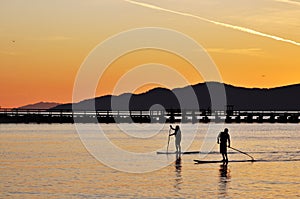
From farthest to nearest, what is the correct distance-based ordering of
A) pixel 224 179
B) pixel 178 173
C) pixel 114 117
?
pixel 114 117
pixel 178 173
pixel 224 179

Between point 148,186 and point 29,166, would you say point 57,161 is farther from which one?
point 148,186

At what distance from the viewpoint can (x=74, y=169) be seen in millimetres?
37375

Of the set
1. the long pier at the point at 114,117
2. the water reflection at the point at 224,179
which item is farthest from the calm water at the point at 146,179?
the long pier at the point at 114,117

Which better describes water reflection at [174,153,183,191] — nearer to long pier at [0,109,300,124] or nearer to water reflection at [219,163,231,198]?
water reflection at [219,163,231,198]

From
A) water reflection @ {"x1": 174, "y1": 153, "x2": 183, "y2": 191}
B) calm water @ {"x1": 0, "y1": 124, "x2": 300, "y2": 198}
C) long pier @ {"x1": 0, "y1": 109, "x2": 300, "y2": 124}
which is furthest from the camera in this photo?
long pier @ {"x1": 0, "y1": 109, "x2": 300, "y2": 124}

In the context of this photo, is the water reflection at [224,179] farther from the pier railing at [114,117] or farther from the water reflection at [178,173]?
the pier railing at [114,117]

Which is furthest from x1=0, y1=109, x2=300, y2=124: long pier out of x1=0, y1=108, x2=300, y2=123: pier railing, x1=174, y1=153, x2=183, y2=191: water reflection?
x1=174, y1=153, x2=183, y2=191: water reflection

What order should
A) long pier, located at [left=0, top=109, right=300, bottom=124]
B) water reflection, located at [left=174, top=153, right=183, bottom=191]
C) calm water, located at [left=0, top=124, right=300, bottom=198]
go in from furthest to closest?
long pier, located at [left=0, top=109, right=300, bottom=124] → water reflection, located at [left=174, top=153, right=183, bottom=191] → calm water, located at [left=0, top=124, right=300, bottom=198]

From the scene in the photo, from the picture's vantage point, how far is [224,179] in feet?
106

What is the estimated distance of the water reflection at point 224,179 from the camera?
27.3 metres

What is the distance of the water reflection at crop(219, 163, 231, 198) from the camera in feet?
89.5

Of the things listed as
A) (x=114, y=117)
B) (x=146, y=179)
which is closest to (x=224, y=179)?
(x=146, y=179)

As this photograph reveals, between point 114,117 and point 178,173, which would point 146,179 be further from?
point 114,117

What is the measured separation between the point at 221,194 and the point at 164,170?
33.0 feet
